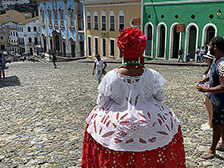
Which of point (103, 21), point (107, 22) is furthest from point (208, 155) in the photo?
point (103, 21)

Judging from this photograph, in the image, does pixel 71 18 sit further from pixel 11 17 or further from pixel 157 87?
pixel 11 17

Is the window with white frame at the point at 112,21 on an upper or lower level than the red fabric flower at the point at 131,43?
upper

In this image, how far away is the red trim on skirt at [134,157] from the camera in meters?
2.67

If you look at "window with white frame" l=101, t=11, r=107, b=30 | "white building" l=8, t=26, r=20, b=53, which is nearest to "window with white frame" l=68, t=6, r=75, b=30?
"window with white frame" l=101, t=11, r=107, b=30

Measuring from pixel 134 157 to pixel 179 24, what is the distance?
61.4 ft

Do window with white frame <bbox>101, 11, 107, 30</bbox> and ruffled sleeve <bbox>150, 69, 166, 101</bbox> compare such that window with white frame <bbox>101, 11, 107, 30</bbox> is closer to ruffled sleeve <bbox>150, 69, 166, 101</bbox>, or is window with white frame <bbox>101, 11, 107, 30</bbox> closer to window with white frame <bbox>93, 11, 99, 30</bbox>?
window with white frame <bbox>93, 11, 99, 30</bbox>

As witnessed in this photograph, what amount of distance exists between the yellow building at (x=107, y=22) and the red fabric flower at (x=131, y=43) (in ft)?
69.8

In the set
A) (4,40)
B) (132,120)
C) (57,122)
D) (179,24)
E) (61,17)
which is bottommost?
(57,122)

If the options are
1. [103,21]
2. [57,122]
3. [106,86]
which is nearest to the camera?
[106,86]

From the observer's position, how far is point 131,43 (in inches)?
105

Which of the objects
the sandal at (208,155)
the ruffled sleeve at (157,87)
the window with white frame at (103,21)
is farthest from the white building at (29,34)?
the ruffled sleeve at (157,87)

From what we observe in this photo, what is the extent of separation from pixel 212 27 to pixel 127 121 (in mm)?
17889

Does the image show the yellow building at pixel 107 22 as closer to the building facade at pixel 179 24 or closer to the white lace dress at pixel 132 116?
the building facade at pixel 179 24

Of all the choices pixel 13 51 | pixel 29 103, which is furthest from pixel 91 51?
pixel 13 51
